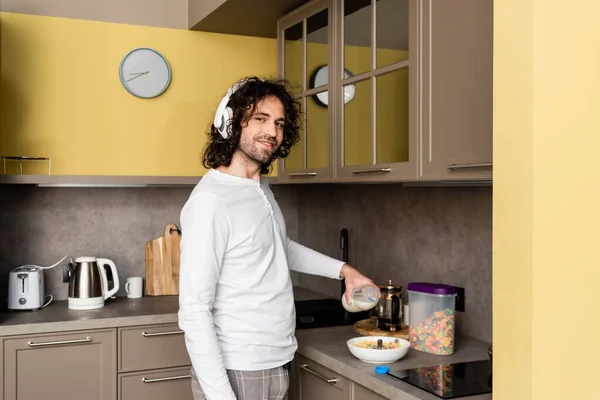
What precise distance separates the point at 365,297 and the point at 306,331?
0.61 metres

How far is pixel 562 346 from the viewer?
4.37 feet

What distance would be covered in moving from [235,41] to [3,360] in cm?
194

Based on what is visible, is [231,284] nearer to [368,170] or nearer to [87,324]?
[368,170]

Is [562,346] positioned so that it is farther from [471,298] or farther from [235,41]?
[235,41]

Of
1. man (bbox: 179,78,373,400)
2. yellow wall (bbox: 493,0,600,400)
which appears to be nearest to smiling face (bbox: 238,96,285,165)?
man (bbox: 179,78,373,400)

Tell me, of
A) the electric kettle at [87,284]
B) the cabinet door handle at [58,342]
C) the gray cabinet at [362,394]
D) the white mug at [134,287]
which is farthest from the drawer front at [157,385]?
the gray cabinet at [362,394]

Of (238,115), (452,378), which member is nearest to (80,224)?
(238,115)

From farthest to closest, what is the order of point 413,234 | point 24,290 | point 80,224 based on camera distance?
1. point 80,224
2. point 24,290
3. point 413,234

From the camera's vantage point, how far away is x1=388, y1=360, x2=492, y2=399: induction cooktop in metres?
1.92

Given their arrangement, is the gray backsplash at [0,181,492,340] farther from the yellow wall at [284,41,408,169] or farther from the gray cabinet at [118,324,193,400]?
the gray cabinet at [118,324,193,400]

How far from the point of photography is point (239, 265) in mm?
2072

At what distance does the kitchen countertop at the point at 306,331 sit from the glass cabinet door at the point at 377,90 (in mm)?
626

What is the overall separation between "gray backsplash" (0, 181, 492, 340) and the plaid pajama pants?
82 centimetres

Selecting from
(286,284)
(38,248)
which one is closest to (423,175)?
(286,284)
